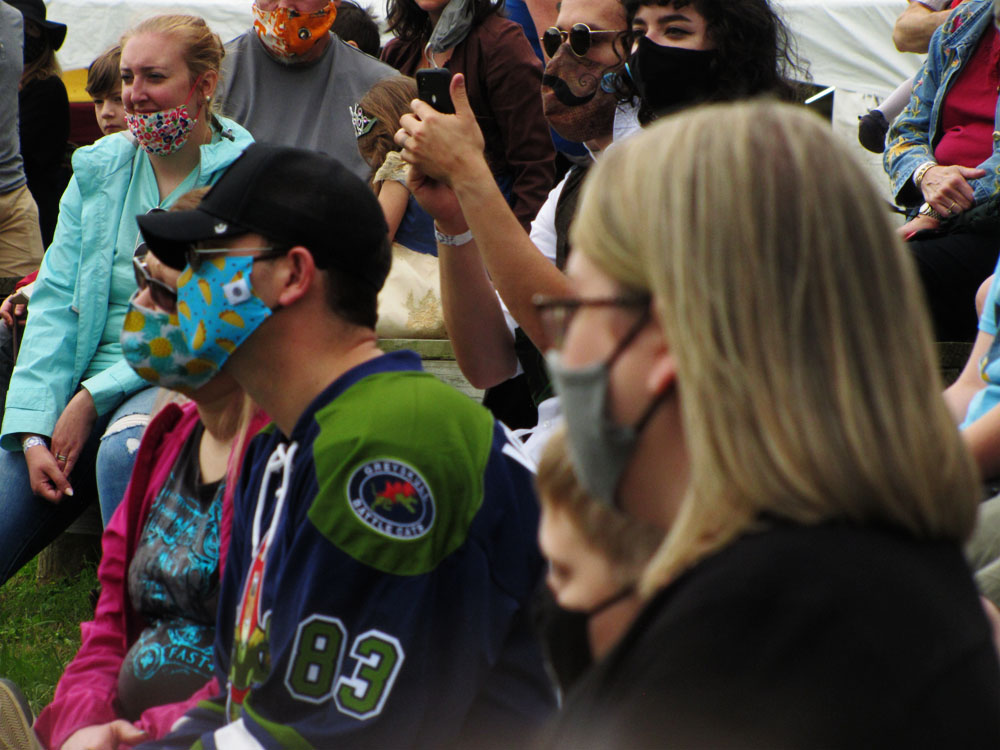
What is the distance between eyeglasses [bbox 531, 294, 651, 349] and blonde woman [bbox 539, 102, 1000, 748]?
0.7 inches

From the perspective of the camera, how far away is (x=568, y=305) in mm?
1344

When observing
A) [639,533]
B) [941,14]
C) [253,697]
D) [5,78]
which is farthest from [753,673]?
[5,78]

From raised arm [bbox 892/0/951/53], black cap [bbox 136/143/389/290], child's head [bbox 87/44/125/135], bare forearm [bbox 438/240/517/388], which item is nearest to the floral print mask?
child's head [bbox 87/44/125/135]

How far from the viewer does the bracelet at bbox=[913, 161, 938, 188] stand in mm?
4062

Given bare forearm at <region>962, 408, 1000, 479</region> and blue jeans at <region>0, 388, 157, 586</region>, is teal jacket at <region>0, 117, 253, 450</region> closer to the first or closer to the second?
blue jeans at <region>0, 388, 157, 586</region>

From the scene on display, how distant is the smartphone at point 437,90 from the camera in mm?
3055

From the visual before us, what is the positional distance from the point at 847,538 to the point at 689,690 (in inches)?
8.8

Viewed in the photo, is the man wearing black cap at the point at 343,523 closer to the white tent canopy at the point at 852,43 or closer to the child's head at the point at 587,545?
the child's head at the point at 587,545

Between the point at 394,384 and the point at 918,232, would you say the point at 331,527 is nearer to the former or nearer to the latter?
the point at 394,384

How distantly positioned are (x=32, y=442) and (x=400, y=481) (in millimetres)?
2746

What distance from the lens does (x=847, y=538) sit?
1173 mm

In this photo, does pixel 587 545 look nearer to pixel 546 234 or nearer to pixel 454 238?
pixel 454 238

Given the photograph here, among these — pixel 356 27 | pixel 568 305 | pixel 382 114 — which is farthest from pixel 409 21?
pixel 568 305

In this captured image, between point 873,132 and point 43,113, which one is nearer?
point 873,132
